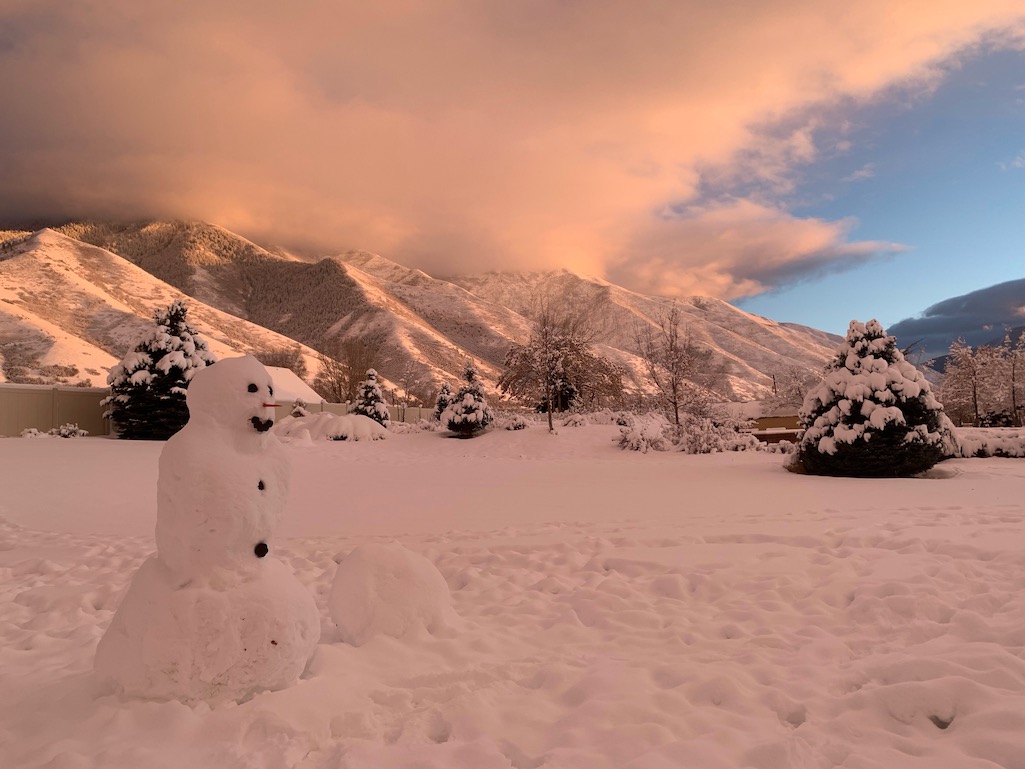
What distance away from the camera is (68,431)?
1927 cm

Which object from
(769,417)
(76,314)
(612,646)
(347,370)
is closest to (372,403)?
(347,370)

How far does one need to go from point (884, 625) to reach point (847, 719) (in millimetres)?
1504

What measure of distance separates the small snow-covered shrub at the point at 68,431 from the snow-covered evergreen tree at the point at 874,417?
2230 cm

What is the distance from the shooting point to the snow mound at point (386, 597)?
388 cm

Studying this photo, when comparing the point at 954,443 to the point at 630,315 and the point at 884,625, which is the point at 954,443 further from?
the point at 630,315

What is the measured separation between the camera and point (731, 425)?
68.3 feet

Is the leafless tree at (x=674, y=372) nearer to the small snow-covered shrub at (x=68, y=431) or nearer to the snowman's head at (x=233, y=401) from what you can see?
the snowman's head at (x=233, y=401)

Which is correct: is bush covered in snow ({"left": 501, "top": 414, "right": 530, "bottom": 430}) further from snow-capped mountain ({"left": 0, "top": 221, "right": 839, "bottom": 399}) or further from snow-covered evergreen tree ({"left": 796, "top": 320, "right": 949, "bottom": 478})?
snow-covered evergreen tree ({"left": 796, "top": 320, "right": 949, "bottom": 478})

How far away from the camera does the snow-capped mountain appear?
1919 inches

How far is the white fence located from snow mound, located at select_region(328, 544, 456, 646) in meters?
21.9

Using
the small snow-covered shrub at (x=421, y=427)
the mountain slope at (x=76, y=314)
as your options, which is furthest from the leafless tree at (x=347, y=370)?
the small snow-covered shrub at (x=421, y=427)

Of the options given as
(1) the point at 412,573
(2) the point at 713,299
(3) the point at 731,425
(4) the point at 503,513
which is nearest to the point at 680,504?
(4) the point at 503,513

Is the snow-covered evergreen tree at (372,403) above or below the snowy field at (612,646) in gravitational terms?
above

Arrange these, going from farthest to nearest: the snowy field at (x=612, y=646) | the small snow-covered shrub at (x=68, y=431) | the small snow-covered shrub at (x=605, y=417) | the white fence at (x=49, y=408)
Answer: the small snow-covered shrub at (x=605, y=417) → the white fence at (x=49, y=408) → the small snow-covered shrub at (x=68, y=431) → the snowy field at (x=612, y=646)
